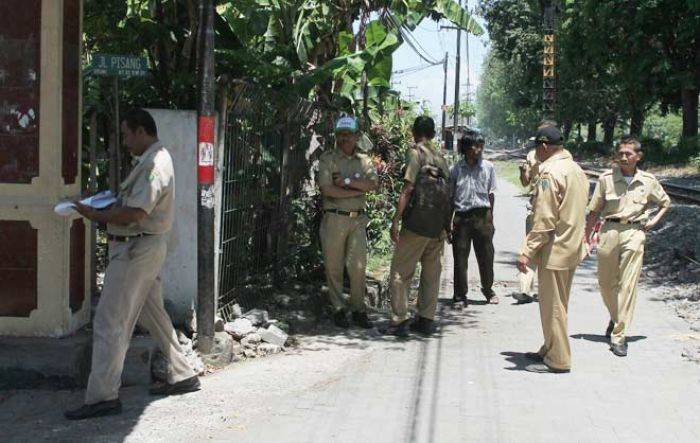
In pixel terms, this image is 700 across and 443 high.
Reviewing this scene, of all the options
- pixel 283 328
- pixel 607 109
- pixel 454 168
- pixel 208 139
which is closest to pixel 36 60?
pixel 208 139

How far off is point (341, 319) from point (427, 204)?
1.46 meters

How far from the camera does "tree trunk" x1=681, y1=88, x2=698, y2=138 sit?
132ft

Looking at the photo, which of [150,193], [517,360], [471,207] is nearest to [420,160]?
[471,207]

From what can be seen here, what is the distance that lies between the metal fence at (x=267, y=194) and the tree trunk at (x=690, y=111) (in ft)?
116

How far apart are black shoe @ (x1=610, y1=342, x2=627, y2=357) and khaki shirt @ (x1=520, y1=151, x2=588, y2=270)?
4.00 feet

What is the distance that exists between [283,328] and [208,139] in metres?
2.14

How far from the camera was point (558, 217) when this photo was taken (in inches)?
250

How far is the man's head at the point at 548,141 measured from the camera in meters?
6.51

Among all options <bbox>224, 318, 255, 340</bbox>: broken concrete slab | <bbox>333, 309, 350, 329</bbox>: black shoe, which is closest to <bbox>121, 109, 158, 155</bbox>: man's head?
<bbox>224, 318, 255, 340</bbox>: broken concrete slab

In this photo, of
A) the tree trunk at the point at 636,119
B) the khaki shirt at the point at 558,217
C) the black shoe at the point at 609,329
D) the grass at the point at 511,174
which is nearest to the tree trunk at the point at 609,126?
the tree trunk at the point at 636,119

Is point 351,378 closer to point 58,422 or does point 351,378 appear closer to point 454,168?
point 58,422

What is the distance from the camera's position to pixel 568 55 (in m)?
43.9

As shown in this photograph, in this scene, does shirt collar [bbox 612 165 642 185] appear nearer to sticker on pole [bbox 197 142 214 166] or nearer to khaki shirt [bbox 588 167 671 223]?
khaki shirt [bbox 588 167 671 223]

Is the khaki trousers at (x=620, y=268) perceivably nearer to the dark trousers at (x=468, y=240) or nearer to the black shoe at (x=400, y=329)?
the black shoe at (x=400, y=329)
